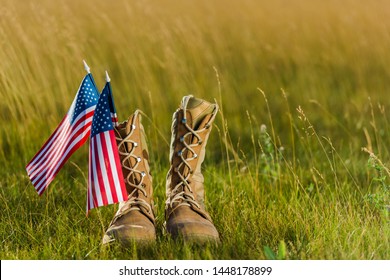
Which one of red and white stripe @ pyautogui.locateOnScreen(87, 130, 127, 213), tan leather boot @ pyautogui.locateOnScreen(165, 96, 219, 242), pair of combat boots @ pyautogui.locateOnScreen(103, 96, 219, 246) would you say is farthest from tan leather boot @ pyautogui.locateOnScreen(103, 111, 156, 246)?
red and white stripe @ pyautogui.locateOnScreen(87, 130, 127, 213)

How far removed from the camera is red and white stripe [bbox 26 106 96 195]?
382 centimetres

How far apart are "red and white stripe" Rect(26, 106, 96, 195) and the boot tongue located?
0.50 metres

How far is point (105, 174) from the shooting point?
352cm

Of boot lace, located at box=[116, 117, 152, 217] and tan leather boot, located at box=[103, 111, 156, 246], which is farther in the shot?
boot lace, located at box=[116, 117, 152, 217]

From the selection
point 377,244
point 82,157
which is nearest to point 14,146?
point 82,157

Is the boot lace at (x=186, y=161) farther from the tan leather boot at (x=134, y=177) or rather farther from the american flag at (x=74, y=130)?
the american flag at (x=74, y=130)

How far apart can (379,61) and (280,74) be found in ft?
3.93

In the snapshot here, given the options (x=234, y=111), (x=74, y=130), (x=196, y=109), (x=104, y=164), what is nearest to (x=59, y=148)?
(x=74, y=130)

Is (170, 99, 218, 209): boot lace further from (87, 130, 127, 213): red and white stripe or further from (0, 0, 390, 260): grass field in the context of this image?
(87, 130, 127, 213): red and white stripe

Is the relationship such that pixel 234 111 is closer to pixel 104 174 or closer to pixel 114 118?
pixel 114 118

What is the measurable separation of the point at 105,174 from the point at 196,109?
26.3 inches

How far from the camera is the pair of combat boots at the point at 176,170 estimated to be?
3785 mm

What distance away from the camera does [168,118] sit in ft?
19.4

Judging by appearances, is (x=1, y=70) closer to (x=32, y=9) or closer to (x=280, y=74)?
(x=32, y=9)
